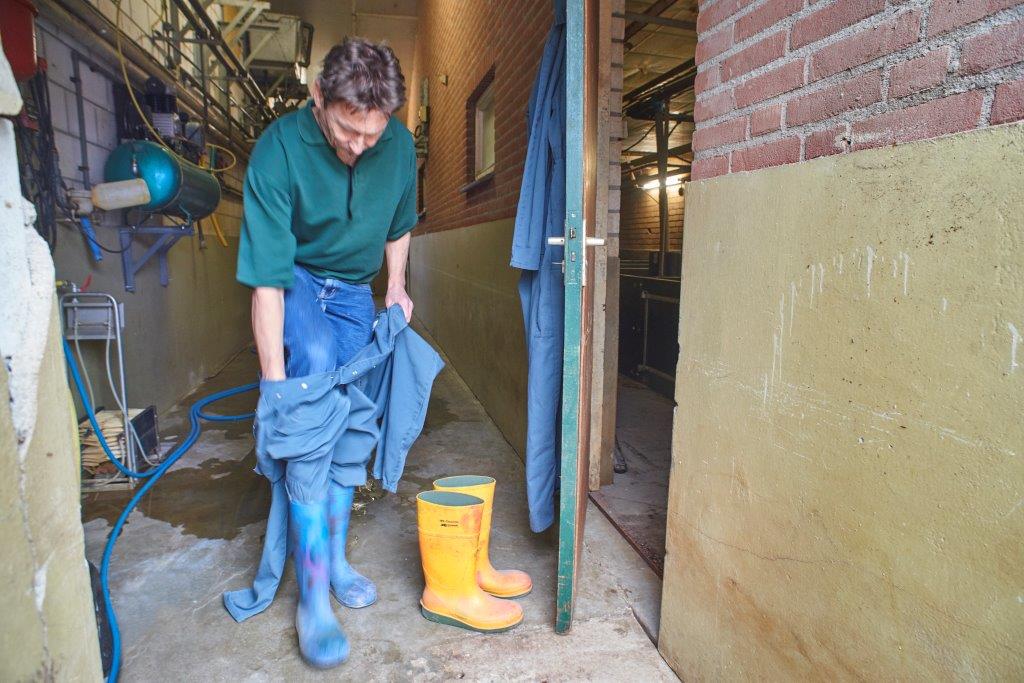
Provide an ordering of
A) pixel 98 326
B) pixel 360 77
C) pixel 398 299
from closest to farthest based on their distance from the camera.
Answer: pixel 360 77 < pixel 398 299 < pixel 98 326

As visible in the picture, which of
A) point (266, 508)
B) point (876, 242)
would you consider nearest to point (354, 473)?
point (266, 508)

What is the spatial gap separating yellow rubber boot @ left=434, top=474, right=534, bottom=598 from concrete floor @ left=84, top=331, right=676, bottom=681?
→ 0.24ft

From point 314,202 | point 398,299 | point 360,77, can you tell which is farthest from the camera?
point 398,299

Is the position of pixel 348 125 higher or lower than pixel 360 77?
lower

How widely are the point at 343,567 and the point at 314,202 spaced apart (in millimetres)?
1444

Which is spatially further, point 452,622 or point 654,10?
point 654,10

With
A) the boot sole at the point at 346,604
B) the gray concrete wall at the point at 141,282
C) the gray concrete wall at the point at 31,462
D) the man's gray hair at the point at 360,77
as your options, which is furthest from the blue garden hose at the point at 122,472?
the man's gray hair at the point at 360,77

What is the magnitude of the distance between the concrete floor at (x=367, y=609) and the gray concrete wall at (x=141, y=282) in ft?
4.62

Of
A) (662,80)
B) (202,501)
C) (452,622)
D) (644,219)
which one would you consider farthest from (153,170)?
(644,219)

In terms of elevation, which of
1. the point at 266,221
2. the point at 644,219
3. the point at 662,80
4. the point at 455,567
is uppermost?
the point at 662,80

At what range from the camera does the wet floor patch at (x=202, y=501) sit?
116 inches

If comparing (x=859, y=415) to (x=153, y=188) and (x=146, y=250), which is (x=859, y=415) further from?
(x=146, y=250)

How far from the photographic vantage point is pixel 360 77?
1674 millimetres

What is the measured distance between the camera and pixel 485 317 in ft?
16.5
